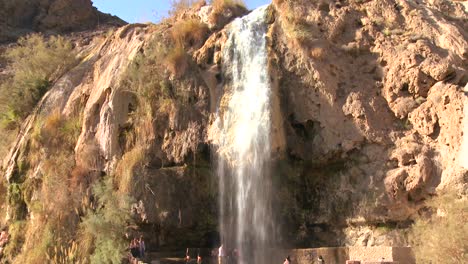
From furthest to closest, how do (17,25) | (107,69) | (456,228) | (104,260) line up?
(17,25), (107,69), (104,260), (456,228)

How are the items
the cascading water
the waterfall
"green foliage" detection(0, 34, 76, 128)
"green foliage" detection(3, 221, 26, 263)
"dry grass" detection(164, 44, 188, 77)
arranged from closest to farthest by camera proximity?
the cascading water
the waterfall
"green foliage" detection(3, 221, 26, 263)
"dry grass" detection(164, 44, 188, 77)
"green foliage" detection(0, 34, 76, 128)

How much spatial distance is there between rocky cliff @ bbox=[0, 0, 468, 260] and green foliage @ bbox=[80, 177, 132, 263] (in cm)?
55

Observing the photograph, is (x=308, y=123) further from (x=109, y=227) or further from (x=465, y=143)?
(x=109, y=227)

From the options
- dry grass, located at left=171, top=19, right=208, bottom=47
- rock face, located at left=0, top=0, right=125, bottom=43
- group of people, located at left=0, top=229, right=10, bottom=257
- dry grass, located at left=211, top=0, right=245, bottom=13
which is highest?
rock face, located at left=0, top=0, right=125, bottom=43

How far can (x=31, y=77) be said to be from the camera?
2430 cm

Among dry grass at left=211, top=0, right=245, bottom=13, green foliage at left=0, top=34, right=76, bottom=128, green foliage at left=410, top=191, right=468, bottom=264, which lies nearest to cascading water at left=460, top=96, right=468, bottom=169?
green foliage at left=410, top=191, right=468, bottom=264

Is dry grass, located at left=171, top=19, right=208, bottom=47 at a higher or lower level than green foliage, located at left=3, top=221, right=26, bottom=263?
higher

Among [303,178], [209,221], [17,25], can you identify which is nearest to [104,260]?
[209,221]

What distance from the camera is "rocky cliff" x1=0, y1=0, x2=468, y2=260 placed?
17.5m

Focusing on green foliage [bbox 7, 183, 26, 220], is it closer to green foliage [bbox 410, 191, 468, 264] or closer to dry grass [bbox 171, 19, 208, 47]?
dry grass [bbox 171, 19, 208, 47]

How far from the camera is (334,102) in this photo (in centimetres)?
1916

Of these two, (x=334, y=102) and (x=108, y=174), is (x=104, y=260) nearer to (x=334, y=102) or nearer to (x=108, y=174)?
(x=108, y=174)

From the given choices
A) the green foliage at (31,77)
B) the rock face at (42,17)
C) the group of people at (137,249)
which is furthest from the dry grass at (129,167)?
the rock face at (42,17)

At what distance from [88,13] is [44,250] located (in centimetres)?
2617
